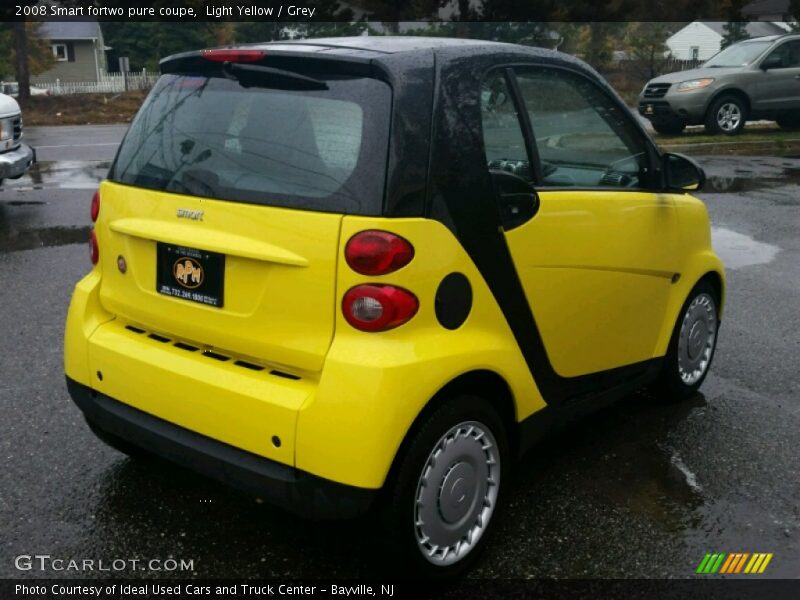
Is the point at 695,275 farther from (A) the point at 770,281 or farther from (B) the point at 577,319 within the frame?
(A) the point at 770,281

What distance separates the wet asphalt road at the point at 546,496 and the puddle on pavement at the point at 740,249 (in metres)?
2.38

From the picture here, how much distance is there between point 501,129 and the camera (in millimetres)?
3287

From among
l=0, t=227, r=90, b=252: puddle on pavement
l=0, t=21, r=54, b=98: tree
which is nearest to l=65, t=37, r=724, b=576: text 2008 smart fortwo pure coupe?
l=0, t=227, r=90, b=252: puddle on pavement

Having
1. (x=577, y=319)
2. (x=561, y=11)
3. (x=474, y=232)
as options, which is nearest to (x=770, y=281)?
(x=577, y=319)

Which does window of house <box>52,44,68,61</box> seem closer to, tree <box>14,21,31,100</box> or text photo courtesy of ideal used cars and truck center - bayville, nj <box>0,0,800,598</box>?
tree <box>14,21,31,100</box>

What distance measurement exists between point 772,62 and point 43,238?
1534cm

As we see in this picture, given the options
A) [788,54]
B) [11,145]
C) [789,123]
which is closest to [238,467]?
[11,145]

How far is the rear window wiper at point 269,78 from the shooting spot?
2963 millimetres

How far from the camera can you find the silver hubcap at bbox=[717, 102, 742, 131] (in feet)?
59.5

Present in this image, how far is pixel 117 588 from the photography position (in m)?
3.02

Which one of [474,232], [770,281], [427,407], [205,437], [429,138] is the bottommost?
[770,281]

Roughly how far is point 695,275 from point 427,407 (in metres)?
2.21

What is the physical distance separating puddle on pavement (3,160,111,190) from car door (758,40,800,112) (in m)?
13.1

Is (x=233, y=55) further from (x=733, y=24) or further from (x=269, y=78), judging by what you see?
(x=733, y=24)
